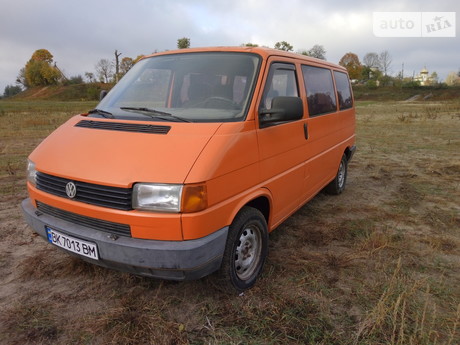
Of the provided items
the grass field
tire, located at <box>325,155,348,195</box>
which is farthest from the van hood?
tire, located at <box>325,155,348,195</box>

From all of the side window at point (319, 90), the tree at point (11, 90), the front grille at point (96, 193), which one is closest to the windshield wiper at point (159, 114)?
the front grille at point (96, 193)

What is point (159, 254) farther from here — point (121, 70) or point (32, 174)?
point (121, 70)

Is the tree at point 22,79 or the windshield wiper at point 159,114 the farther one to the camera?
the tree at point 22,79

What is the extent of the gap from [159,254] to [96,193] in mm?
647

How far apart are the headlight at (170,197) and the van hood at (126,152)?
5 centimetres

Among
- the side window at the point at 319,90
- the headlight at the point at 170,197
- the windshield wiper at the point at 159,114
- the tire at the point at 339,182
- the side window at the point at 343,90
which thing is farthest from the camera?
the tire at the point at 339,182

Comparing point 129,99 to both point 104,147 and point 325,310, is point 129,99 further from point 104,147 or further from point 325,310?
point 325,310

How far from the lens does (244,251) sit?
299 cm

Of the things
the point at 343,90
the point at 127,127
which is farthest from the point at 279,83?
the point at 343,90

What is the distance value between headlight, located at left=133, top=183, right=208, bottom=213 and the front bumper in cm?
23

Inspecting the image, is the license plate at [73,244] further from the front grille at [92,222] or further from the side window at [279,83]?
the side window at [279,83]

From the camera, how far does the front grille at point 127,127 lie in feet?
8.70

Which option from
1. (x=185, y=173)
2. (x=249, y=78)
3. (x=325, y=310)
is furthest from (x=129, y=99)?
(x=325, y=310)

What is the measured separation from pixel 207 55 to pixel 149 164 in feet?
4.90
